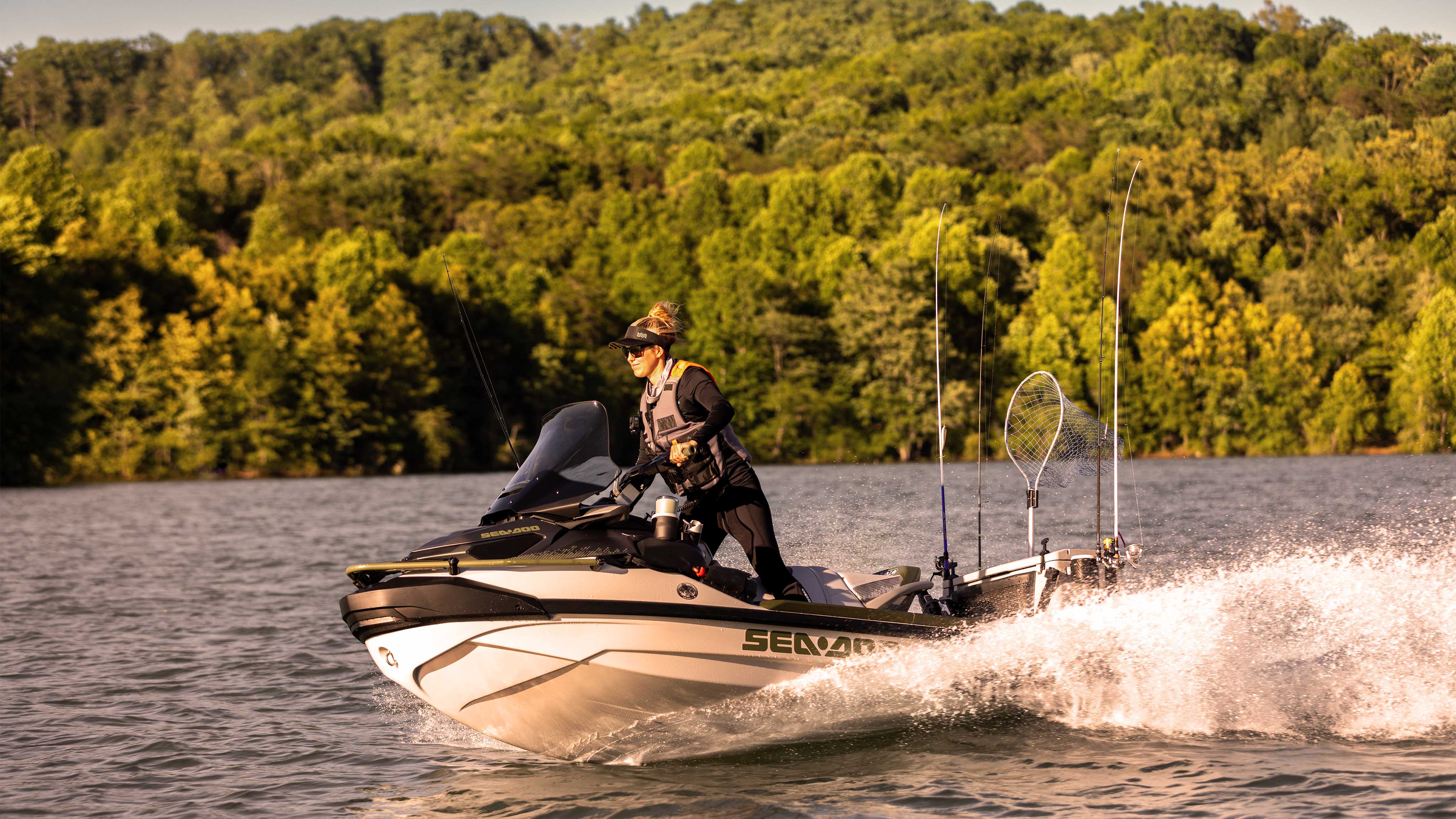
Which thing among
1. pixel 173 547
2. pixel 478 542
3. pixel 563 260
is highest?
pixel 563 260

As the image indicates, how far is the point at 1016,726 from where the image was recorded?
29.3 feet

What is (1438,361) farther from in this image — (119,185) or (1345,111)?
(119,185)

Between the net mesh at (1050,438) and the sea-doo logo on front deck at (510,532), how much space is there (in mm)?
3400

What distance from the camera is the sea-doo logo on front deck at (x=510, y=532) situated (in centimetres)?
764

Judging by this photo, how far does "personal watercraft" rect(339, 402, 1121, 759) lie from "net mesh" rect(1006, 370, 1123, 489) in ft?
6.09

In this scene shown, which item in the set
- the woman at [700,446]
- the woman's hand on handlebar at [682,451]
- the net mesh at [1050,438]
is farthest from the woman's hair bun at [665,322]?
the net mesh at [1050,438]

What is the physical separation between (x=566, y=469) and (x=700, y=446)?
0.77 metres

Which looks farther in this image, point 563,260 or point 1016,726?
point 563,260

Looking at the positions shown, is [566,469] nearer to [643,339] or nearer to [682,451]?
[682,451]

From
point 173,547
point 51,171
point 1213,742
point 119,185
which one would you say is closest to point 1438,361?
point 173,547

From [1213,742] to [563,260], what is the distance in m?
81.2

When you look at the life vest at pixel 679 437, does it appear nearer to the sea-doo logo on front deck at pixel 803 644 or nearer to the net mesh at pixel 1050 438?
the sea-doo logo on front deck at pixel 803 644

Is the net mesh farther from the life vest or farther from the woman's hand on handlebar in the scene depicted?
the woman's hand on handlebar

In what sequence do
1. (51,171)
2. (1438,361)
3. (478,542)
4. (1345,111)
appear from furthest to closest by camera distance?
(1345,111)
(51,171)
(1438,361)
(478,542)
